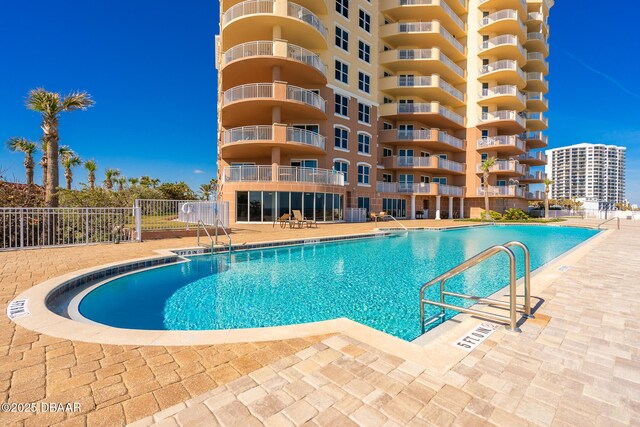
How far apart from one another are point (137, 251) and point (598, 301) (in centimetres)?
1118

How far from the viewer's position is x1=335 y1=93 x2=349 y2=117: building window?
24.4 m

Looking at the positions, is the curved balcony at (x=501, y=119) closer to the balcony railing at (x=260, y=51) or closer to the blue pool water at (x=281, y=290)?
the balcony railing at (x=260, y=51)

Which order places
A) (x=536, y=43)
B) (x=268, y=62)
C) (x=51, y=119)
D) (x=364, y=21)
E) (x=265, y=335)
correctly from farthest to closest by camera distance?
(x=536, y=43) → (x=364, y=21) → (x=268, y=62) → (x=51, y=119) → (x=265, y=335)

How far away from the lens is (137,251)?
368 inches

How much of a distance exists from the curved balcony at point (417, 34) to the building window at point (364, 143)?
11.0 meters

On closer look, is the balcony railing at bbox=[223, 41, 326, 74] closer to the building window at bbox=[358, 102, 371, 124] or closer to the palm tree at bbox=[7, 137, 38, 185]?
the building window at bbox=[358, 102, 371, 124]

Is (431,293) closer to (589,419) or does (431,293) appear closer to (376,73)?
(589,419)

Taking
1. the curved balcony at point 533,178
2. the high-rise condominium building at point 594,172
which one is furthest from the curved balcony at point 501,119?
the high-rise condominium building at point 594,172

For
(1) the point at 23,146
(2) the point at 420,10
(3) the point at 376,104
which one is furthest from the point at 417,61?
(1) the point at 23,146

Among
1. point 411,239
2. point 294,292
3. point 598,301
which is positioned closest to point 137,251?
point 294,292

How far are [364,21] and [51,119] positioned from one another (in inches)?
972

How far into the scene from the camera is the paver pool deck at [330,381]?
81.7 inches

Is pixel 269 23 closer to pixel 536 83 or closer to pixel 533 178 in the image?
pixel 536 83

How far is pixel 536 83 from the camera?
3819 centimetres
